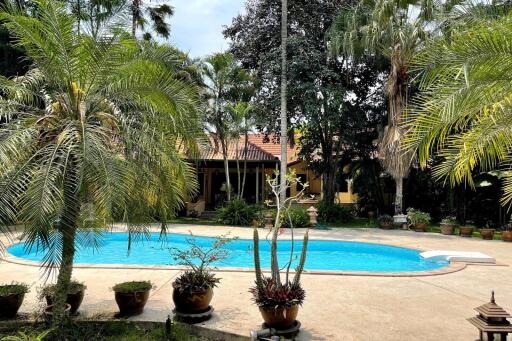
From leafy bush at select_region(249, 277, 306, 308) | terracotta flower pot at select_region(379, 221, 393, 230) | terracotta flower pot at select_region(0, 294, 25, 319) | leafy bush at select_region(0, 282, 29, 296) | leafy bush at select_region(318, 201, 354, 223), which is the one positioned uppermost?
leafy bush at select_region(318, 201, 354, 223)

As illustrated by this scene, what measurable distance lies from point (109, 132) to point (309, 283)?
17.3ft

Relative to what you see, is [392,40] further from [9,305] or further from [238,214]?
[9,305]

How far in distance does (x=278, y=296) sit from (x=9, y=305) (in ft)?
12.9

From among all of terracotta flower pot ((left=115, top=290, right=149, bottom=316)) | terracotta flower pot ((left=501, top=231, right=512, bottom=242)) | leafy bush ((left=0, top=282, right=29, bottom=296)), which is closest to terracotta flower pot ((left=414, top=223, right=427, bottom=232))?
terracotta flower pot ((left=501, top=231, right=512, bottom=242))

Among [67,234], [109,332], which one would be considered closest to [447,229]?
[109,332]

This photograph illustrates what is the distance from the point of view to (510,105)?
5188 mm

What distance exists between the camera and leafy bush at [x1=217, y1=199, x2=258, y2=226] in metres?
20.4

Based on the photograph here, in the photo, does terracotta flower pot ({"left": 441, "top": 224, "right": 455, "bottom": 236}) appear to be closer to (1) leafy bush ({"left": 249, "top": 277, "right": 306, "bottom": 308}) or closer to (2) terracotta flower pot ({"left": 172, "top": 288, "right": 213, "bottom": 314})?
(1) leafy bush ({"left": 249, "top": 277, "right": 306, "bottom": 308})

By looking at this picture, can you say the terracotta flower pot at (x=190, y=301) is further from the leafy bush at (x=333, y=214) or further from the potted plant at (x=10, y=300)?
the leafy bush at (x=333, y=214)

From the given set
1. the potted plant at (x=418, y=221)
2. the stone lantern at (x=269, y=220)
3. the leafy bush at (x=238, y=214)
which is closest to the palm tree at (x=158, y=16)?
the leafy bush at (x=238, y=214)

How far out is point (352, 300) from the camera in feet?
22.8

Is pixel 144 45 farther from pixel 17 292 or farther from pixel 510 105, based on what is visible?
pixel 510 105

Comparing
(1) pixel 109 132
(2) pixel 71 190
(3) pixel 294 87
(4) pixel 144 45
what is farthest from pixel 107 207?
(3) pixel 294 87

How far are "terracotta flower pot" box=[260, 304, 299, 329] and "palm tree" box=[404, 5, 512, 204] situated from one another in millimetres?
2929
